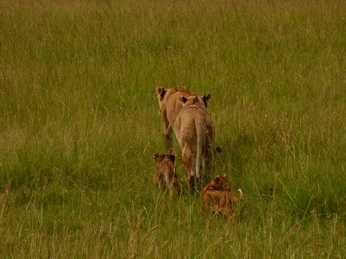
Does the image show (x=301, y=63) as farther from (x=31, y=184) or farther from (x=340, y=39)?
(x=31, y=184)

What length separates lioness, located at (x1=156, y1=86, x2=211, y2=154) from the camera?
6.51 meters

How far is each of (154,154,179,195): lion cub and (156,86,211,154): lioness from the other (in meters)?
0.71

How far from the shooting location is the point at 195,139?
5832 mm

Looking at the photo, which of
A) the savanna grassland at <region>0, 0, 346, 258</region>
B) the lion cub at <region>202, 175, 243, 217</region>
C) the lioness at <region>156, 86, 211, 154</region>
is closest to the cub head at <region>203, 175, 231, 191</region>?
the lion cub at <region>202, 175, 243, 217</region>

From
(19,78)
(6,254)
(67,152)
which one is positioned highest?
(19,78)

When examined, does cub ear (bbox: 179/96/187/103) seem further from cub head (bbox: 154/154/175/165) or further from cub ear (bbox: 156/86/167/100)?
cub ear (bbox: 156/86/167/100)

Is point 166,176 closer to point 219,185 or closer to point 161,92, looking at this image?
point 219,185

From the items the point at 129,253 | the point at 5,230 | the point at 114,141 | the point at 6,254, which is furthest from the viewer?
the point at 114,141

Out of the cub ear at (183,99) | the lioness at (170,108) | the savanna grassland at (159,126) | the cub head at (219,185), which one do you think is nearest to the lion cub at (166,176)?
the savanna grassland at (159,126)

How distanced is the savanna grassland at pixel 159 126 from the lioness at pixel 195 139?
0.77ft

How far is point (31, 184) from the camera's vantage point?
593 cm

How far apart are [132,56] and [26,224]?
5.03 metres

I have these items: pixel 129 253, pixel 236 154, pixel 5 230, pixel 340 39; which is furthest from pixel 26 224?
pixel 340 39

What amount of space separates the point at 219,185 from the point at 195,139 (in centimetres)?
59
